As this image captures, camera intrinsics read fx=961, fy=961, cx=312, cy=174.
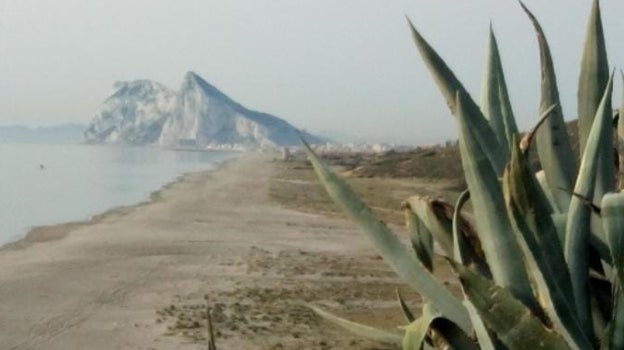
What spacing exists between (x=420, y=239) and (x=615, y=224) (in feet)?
2.10

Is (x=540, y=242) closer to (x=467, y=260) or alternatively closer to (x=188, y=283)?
(x=467, y=260)

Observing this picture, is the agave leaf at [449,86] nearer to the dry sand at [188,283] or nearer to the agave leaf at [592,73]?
the agave leaf at [592,73]

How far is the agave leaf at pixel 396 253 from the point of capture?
7.88ft

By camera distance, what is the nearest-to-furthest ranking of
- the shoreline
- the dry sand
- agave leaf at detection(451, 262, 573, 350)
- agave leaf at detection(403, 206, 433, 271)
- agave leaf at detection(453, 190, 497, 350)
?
agave leaf at detection(451, 262, 573, 350) → agave leaf at detection(453, 190, 497, 350) → agave leaf at detection(403, 206, 433, 271) → the dry sand → the shoreline

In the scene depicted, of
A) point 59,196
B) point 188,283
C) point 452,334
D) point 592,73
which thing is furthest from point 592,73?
point 59,196

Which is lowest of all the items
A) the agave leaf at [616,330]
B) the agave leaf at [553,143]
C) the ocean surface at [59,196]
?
the ocean surface at [59,196]

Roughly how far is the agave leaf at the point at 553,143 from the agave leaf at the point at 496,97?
0.29 feet

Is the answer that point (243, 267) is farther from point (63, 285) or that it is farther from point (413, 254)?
point (413, 254)

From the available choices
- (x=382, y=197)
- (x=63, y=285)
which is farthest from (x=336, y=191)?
(x=382, y=197)

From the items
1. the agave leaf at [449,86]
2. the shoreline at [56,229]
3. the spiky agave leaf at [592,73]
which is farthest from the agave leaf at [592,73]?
Answer: the shoreline at [56,229]

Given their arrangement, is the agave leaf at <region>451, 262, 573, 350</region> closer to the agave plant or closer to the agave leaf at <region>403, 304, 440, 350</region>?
the agave plant

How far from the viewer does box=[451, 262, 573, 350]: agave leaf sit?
204 cm

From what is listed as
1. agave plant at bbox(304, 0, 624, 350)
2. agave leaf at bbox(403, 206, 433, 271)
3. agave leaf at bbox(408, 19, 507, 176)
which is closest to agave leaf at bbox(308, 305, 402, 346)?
agave plant at bbox(304, 0, 624, 350)

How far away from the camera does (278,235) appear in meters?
27.5
